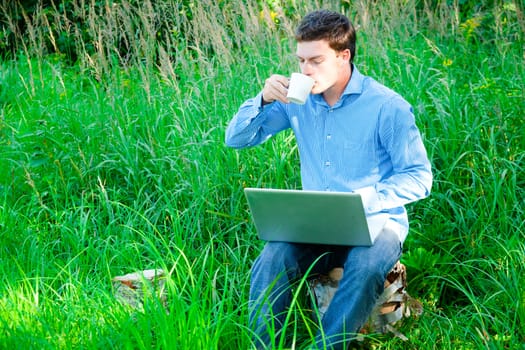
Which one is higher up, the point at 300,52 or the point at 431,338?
the point at 300,52

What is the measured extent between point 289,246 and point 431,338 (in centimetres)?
64

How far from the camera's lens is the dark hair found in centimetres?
310

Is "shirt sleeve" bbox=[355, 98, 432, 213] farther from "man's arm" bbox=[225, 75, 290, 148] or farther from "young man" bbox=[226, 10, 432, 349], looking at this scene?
"man's arm" bbox=[225, 75, 290, 148]

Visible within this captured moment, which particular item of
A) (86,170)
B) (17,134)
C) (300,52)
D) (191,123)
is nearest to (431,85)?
(191,123)

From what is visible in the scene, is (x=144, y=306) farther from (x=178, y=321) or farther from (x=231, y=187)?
(x=231, y=187)

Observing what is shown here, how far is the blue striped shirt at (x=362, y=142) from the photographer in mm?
2984

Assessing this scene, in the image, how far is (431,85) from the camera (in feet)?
14.8

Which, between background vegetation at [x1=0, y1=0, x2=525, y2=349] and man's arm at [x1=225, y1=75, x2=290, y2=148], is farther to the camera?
man's arm at [x1=225, y1=75, x2=290, y2=148]

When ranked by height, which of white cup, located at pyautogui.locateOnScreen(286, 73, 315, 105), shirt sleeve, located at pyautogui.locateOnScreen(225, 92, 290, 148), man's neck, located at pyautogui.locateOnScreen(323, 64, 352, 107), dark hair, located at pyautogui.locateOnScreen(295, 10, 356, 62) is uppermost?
dark hair, located at pyautogui.locateOnScreen(295, 10, 356, 62)

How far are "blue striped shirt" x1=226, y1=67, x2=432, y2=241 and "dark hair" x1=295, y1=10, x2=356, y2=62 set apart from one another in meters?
0.14

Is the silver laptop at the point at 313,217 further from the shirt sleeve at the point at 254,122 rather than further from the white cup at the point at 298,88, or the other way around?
the shirt sleeve at the point at 254,122

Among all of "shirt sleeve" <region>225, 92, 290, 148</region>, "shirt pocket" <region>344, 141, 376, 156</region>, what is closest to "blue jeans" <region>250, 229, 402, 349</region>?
"shirt pocket" <region>344, 141, 376, 156</region>

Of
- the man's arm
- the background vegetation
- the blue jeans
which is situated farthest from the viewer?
the man's arm

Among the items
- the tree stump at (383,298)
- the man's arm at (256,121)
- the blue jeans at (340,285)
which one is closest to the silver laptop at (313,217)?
the blue jeans at (340,285)
